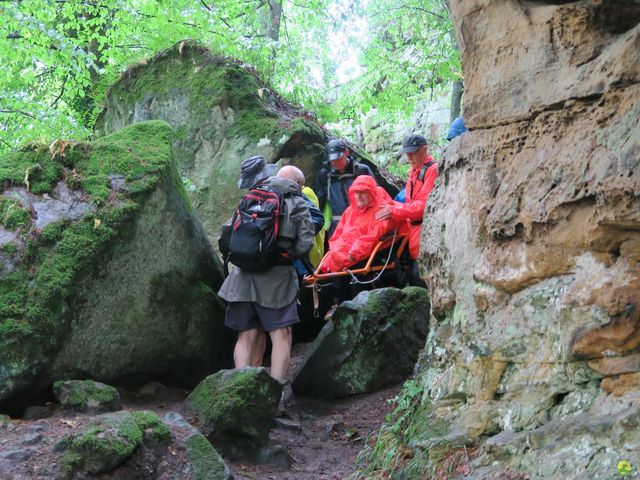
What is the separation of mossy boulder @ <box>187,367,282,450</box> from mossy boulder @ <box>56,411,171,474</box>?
2.28 feet

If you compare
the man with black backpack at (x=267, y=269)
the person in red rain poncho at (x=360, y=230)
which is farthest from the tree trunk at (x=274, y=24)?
the man with black backpack at (x=267, y=269)

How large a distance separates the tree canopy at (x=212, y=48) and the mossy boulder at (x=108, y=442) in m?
7.35

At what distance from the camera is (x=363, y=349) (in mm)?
6645

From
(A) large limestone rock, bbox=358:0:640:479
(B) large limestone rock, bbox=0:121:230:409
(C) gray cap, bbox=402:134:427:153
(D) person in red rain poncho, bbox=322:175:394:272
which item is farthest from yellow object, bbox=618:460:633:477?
(C) gray cap, bbox=402:134:427:153

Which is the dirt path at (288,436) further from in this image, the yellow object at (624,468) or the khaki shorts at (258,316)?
the yellow object at (624,468)

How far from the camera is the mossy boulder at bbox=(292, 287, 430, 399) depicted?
21.7 ft

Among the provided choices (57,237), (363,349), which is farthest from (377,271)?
(57,237)

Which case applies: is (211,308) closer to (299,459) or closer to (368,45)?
(299,459)

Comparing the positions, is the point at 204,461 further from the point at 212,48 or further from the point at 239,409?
the point at 212,48

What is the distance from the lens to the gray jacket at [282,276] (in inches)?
252

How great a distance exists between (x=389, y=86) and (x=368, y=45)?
2.30m

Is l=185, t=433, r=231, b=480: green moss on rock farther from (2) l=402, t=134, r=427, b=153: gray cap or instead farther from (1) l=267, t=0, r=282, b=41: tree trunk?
(1) l=267, t=0, r=282, b=41: tree trunk

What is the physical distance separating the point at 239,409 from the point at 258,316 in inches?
54.8

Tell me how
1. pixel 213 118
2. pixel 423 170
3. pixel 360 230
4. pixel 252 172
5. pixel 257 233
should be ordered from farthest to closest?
pixel 213 118
pixel 360 230
pixel 423 170
pixel 252 172
pixel 257 233
